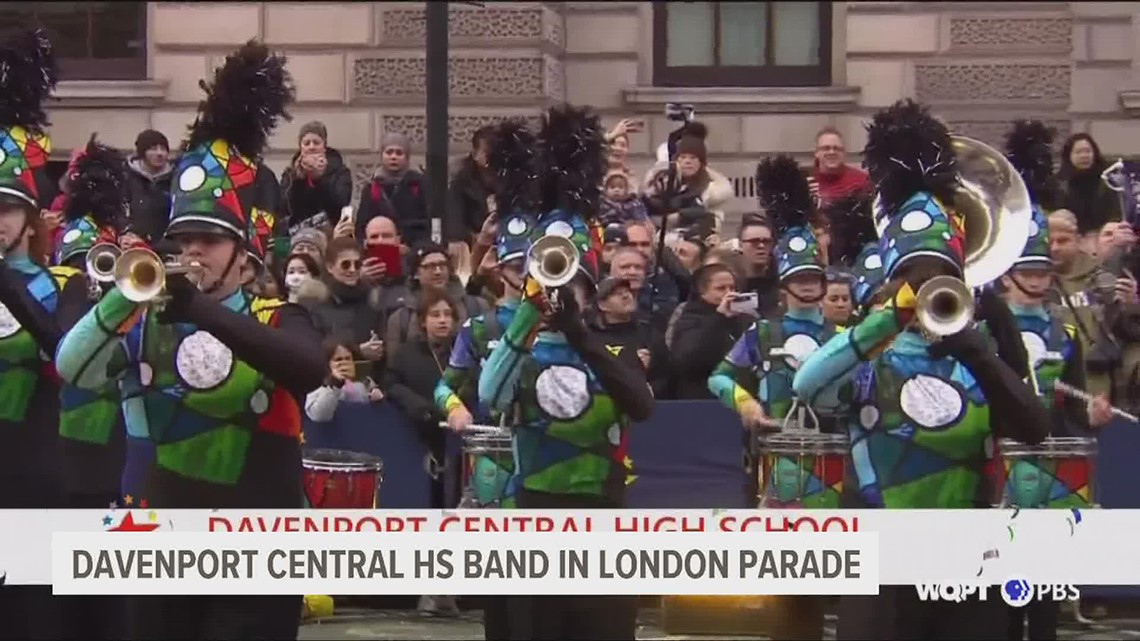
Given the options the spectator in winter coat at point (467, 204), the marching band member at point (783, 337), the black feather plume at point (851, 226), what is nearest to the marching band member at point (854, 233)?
the black feather plume at point (851, 226)

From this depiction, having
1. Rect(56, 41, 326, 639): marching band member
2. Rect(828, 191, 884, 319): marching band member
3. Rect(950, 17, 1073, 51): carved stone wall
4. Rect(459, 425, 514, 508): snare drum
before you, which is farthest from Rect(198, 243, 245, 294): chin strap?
Rect(950, 17, 1073, 51): carved stone wall

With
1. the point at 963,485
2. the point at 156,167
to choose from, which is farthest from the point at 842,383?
the point at 156,167

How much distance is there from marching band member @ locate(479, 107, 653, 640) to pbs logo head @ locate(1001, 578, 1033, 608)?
4.20 feet

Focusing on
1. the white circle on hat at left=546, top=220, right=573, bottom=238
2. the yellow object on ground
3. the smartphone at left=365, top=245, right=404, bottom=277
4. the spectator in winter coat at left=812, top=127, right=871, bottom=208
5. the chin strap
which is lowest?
the yellow object on ground

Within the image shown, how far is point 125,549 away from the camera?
297 inches

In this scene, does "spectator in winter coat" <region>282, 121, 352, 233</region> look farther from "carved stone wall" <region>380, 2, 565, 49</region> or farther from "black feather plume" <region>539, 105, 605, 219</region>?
"black feather plume" <region>539, 105, 605, 219</region>

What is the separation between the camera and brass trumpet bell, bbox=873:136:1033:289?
7.91 m

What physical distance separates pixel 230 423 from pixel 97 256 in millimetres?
1504

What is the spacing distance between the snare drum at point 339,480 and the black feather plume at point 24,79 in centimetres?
201

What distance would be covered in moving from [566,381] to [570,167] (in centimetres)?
82

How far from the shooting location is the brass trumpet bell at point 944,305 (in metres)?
7.04

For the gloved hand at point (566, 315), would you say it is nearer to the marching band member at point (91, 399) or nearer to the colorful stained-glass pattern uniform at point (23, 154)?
the marching band member at point (91, 399)

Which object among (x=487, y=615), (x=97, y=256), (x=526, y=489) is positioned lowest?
(x=487, y=615)

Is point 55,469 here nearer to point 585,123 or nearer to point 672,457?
point 585,123
